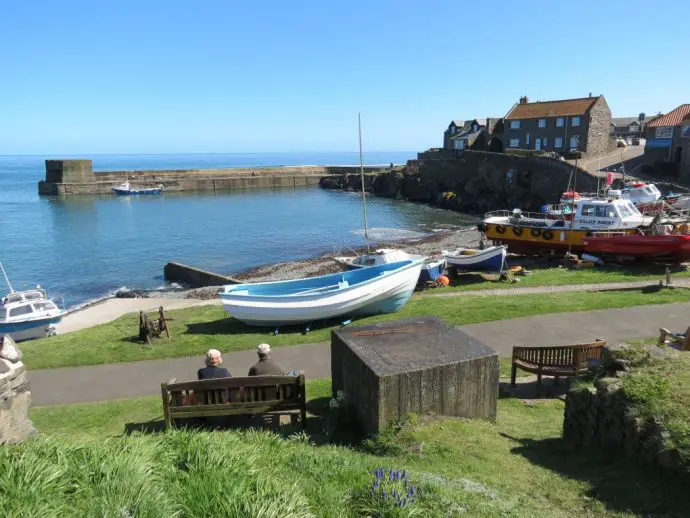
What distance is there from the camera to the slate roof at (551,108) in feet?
202

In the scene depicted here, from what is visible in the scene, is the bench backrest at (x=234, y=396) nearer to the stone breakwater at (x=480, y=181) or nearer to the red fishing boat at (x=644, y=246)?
the red fishing boat at (x=644, y=246)

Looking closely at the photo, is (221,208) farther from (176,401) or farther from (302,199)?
(176,401)

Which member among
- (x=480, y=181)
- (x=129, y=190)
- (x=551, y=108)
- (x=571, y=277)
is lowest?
(x=129, y=190)

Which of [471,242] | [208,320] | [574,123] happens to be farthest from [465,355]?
[574,123]

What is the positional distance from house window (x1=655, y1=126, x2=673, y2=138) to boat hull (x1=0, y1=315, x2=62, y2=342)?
5160 centimetres

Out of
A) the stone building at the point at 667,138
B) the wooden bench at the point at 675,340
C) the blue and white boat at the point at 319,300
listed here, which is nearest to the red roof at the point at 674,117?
the stone building at the point at 667,138

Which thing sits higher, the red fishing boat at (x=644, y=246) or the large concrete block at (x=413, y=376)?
the large concrete block at (x=413, y=376)

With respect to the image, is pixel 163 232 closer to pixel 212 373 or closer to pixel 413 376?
pixel 212 373

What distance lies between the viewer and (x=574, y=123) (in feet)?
201

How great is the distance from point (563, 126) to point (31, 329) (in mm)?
60130

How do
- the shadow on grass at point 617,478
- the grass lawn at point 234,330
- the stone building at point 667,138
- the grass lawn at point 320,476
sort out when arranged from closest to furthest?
the grass lawn at point 320,476, the shadow on grass at point 617,478, the grass lawn at point 234,330, the stone building at point 667,138

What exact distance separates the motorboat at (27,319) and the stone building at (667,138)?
49.2 metres

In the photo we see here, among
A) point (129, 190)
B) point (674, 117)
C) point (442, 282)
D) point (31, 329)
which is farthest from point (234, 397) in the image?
point (129, 190)

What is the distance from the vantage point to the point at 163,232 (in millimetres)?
53656
